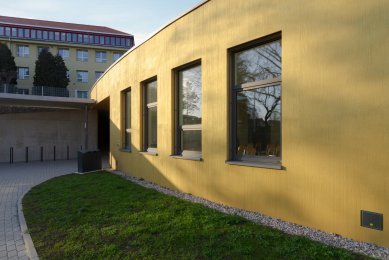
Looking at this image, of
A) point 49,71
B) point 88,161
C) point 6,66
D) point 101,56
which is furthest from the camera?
point 101,56

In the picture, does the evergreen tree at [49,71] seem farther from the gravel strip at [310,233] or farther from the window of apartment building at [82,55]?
the gravel strip at [310,233]

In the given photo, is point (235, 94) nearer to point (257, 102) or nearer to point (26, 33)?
point (257, 102)

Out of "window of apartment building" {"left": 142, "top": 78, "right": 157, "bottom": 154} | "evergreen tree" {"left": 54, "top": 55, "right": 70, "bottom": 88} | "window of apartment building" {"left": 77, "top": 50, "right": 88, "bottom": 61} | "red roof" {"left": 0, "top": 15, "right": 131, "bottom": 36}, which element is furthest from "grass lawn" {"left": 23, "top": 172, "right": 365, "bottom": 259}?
"red roof" {"left": 0, "top": 15, "right": 131, "bottom": 36}

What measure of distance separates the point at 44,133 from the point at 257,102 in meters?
18.0

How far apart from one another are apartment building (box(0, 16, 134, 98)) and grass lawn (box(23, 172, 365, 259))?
4307 cm

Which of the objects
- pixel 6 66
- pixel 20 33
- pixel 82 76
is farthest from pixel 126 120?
pixel 20 33

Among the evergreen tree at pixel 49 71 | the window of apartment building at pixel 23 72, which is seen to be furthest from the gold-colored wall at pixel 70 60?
the evergreen tree at pixel 49 71

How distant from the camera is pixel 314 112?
463cm

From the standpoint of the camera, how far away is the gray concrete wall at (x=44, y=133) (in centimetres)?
1945

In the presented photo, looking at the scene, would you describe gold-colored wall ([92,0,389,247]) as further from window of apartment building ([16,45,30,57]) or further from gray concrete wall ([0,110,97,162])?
window of apartment building ([16,45,30,57])

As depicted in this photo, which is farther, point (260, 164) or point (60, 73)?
point (60, 73)

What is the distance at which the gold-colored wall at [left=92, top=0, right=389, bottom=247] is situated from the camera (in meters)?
3.97

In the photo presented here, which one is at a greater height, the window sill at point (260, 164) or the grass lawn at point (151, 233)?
the window sill at point (260, 164)

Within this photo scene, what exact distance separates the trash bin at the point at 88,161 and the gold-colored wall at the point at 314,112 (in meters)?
6.79
